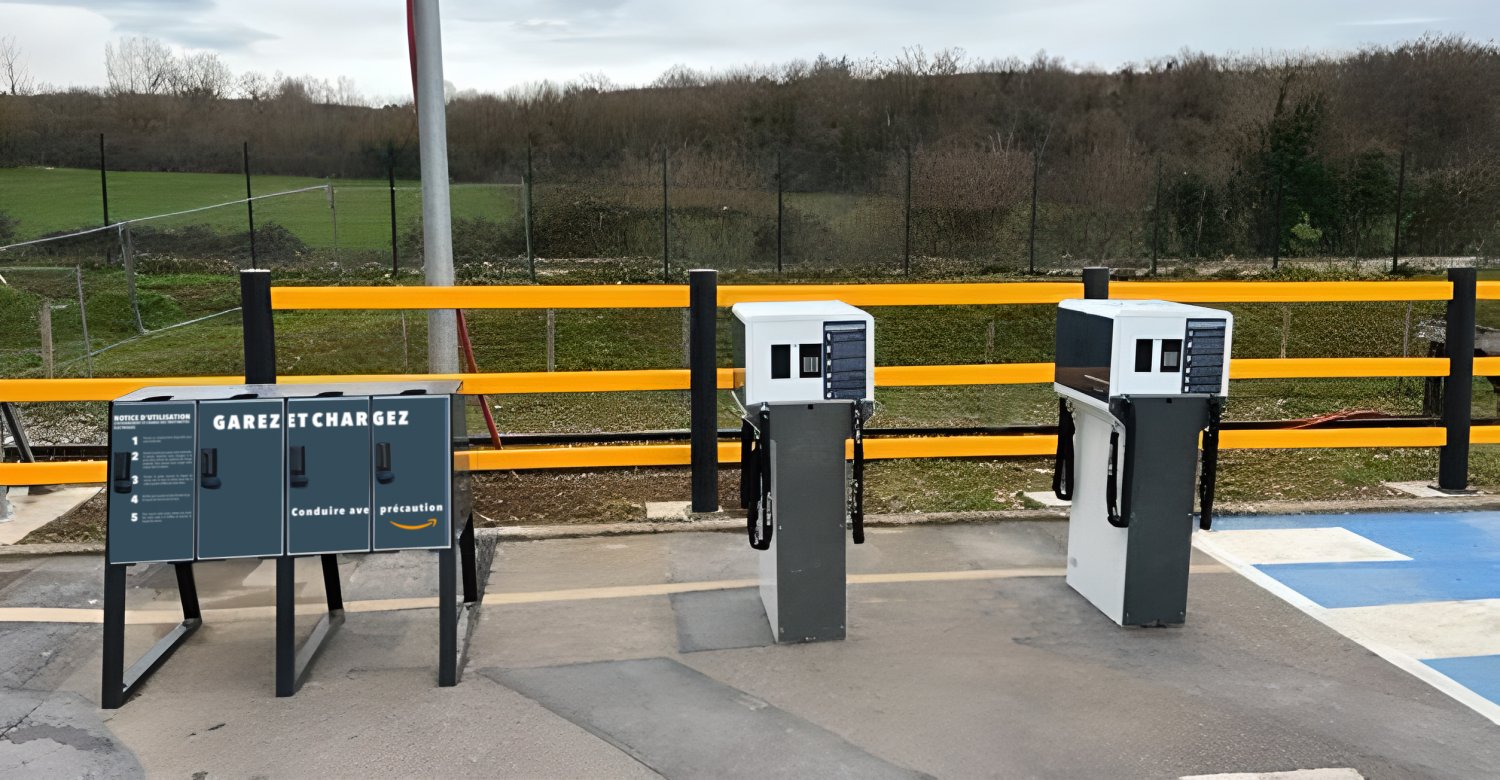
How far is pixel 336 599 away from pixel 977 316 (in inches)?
621

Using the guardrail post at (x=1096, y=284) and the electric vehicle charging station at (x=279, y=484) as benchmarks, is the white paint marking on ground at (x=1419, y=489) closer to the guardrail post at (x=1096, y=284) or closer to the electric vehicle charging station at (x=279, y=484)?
the guardrail post at (x=1096, y=284)

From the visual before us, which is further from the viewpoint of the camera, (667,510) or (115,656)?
(667,510)

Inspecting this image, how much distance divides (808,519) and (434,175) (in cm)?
397

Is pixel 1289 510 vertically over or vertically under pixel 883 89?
under

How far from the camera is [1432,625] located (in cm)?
593

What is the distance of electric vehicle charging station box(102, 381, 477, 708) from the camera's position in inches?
196

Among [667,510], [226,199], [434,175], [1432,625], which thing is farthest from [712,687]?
[226,199]

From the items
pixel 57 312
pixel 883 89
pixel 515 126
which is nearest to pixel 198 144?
pixel 515 126

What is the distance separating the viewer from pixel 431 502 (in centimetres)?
515

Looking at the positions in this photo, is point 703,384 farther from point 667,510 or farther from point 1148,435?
point 1148,435

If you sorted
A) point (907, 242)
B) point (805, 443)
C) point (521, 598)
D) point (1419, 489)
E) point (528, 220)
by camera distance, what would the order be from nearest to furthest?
point (805, 443)
point (521, 598)
point (1419, 489)
point (528, 220)
point (907, 242)

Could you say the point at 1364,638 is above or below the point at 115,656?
below

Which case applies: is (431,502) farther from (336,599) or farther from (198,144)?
(198,144)

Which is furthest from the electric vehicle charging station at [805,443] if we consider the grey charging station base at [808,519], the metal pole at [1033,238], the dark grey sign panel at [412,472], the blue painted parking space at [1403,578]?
the metal pole at [1033,238]
